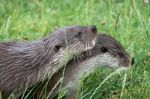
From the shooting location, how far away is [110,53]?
19.5ft

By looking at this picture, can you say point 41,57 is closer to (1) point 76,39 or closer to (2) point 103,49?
(1) point 76,39

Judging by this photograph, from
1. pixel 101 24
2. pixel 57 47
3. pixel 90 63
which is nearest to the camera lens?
pixel 57 47

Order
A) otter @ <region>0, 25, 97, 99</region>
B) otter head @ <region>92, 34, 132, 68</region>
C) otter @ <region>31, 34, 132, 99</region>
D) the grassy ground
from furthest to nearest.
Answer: the grassy ground, otter head @ <region>92, 34, 132, 68</region>, otter @ <region>31, 34, 132, 99</region>, otter @ <region>0, 25, 97, 99</region>

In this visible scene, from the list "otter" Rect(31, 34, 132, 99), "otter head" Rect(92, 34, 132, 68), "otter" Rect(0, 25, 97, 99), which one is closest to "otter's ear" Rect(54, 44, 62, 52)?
"otter" Rect(0, 25, 97, 99)

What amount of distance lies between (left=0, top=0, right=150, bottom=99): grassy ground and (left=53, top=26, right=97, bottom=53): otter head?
1.47ft

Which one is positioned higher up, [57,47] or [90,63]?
[57,47]

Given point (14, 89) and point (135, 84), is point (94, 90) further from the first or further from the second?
point (14, 89)

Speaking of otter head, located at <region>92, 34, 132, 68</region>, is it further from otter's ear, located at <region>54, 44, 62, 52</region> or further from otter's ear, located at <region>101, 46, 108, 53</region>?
otter's ear, located at <region>54, 44, 62, 52</region>

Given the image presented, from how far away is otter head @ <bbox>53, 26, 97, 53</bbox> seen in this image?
5.66 metres

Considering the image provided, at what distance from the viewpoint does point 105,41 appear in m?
5.95

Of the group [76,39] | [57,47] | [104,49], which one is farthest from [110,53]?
[57,47]

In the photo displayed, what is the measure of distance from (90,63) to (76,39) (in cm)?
27

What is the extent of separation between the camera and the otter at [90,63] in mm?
5793

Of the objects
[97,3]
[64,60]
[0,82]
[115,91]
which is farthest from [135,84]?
[97,3]
